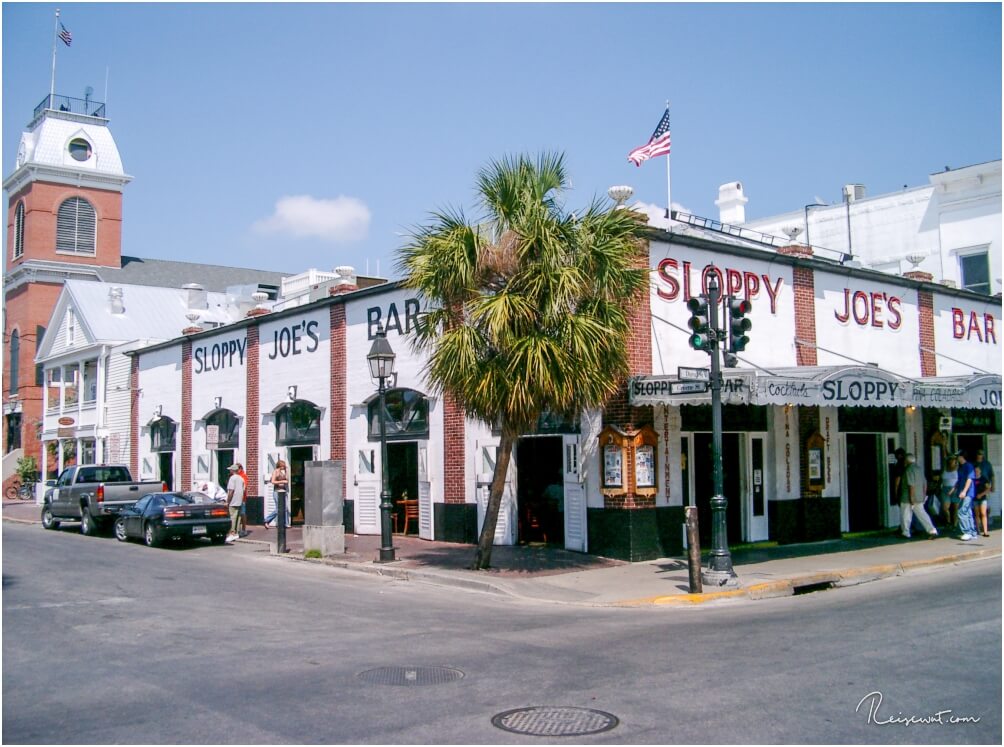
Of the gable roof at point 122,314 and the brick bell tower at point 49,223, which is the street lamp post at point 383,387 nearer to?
the gable roof at point 122,314

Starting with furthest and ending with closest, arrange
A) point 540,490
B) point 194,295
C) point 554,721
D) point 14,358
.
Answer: point 14,358 < point 194,295 < point 540,490 < point 554,721

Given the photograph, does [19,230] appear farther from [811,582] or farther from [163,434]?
[811,582]

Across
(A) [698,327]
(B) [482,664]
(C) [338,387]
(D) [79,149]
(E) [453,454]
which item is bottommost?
(B) [482,664]

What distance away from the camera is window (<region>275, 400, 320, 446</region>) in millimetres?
25047

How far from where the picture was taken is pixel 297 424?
1013 inches

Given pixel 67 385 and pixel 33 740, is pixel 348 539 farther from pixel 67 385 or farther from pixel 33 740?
pixel 67 385

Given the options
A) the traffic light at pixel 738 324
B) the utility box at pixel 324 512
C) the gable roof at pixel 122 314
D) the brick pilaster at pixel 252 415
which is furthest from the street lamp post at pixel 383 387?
the gable roof at pixel 122 314

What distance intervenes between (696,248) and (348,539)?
10.6 m

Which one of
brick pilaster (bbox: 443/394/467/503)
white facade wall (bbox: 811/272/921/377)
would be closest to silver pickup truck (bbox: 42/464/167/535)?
brick pilaster (bbox: 443/394/467/503)

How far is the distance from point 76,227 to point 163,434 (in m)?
25.8

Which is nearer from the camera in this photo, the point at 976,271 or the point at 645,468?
the point at 645,468

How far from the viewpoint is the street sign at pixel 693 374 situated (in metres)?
15.0

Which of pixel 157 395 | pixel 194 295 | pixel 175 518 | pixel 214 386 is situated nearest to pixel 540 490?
pixel 175 518

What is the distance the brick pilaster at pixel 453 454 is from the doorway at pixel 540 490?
151 centimetres
